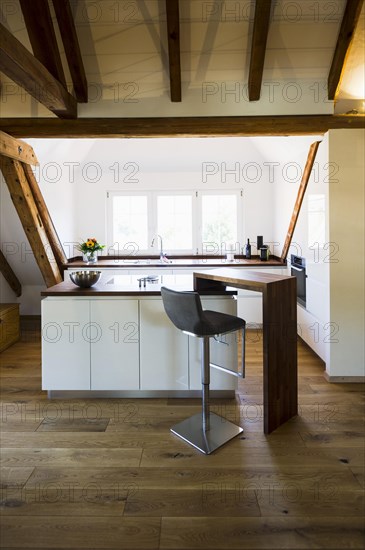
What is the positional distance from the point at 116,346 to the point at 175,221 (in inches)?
119

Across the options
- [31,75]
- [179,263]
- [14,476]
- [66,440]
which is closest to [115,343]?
[66,440]

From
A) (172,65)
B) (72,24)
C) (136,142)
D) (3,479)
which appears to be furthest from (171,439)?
(136,142)

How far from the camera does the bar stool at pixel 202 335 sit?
7.30 feet

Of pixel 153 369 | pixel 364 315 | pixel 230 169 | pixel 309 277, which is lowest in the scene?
pixel 153 369

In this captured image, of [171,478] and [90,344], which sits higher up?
[90,344]

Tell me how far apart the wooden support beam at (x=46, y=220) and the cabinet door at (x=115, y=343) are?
167 cm

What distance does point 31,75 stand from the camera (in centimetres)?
253

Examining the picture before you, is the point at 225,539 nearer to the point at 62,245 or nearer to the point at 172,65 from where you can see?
the point at 172,65

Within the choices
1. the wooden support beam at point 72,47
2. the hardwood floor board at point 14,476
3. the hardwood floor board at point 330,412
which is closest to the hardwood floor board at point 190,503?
the hardwood floor board at point 14,476

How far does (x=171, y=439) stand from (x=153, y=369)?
678 mm

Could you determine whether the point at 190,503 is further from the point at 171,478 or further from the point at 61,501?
the point at 61,501

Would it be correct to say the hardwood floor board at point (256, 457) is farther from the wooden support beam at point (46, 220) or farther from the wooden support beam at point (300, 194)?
the wooden support beam at point (46, 220)

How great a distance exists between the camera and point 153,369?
3020mm

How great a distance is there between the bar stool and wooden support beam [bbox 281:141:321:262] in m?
2.05
